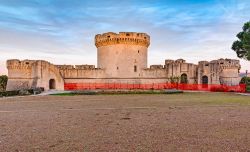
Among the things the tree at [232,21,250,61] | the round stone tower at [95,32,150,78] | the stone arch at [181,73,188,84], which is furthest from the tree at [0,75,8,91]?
the tree at [232,21,250,61]

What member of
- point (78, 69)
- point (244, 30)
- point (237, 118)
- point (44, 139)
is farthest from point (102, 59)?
point (44, 139)

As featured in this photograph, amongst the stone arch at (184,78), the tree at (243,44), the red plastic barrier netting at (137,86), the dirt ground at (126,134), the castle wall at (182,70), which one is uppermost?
the tree at (243,44)

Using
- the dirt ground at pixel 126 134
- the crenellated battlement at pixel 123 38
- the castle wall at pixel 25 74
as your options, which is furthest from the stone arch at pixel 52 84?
the dirt ground at pixel 126 134

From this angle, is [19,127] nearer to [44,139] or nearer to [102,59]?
[44,139]

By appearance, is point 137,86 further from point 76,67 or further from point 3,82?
point 3,82

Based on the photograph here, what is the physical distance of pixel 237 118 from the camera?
13.4 metres

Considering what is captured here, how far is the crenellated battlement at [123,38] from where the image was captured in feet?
159

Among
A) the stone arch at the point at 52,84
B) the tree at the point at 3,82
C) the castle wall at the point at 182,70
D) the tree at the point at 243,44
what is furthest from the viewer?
the tree at the point at 3,82

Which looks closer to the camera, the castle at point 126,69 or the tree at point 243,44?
the tree at point 243,44

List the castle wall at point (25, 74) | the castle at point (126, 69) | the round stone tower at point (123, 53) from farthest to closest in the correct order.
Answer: the round stone tower at point (123, 53) → the castle at point (126, 69) → the castle wall at point (25, 74)

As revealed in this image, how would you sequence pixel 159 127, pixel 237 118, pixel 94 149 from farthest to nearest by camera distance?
1. pixel 237 118
2. pixel 159 127
3. pixel 94 149

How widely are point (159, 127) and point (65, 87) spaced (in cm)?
3775

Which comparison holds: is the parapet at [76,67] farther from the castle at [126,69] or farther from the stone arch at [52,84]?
the stone arch at [52,84]

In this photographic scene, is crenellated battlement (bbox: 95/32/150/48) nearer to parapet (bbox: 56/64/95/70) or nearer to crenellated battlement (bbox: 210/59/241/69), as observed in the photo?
parapet (bbox: 56/64/95/70)
